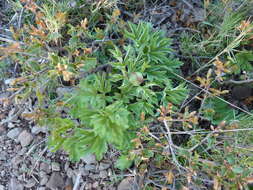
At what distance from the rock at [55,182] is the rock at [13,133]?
36cm

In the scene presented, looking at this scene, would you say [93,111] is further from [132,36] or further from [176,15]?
[176,15]

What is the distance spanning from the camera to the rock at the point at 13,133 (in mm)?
1853

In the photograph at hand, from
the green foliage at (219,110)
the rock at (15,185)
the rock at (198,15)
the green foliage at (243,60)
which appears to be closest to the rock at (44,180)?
the rock at (15,185)

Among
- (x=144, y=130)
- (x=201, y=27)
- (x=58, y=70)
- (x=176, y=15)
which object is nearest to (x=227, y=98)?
(x=201, y=27)

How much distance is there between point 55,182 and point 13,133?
435 millimetres

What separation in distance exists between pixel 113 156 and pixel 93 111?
1.41 ft

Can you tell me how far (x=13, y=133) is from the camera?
6.08ft

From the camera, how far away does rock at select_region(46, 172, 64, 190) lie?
69.1 inches

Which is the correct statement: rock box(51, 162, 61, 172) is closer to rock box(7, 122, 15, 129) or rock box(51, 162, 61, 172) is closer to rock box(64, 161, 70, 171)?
rock box(64, 161, 70, 171)

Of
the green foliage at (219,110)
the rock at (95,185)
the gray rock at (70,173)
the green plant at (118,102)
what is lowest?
the rock at (95,185)

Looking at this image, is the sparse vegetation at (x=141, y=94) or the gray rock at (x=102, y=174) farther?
the gray rock at (x=102, y=174)

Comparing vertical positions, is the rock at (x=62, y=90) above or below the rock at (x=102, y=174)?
above

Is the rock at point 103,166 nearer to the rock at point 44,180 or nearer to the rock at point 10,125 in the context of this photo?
the rock at point 44,180

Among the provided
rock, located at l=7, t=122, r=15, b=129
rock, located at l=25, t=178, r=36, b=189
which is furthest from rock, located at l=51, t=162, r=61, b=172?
rock, located at l=7, t=122, r=15, b=129
